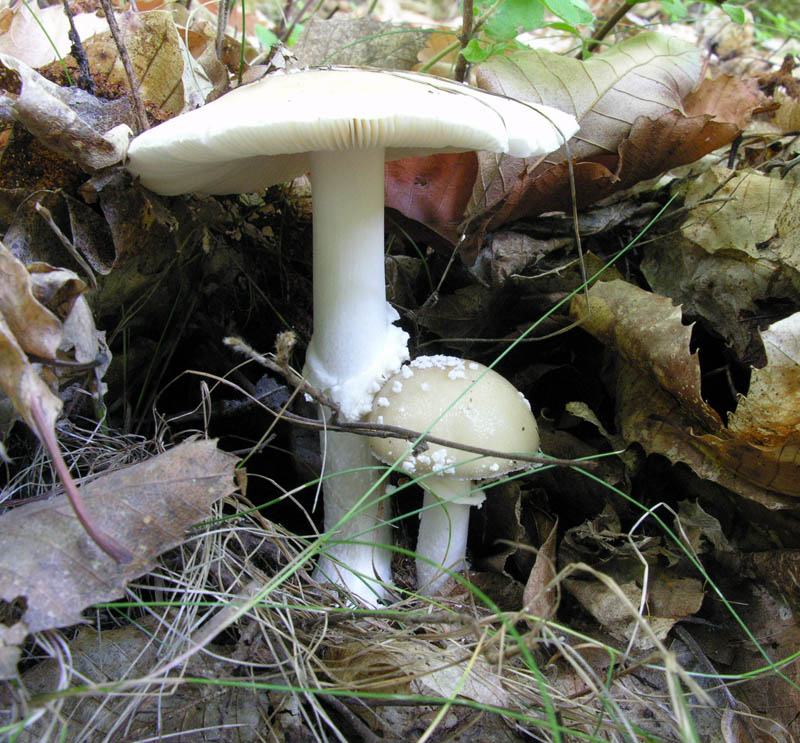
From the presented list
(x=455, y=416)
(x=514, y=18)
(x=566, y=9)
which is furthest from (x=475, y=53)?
(x=455, y=416)

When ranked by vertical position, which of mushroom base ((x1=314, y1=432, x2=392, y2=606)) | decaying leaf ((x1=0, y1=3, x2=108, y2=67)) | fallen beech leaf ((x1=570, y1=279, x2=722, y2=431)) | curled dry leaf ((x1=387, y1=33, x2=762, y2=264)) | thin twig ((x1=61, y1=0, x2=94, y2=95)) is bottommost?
mushroom base ((x1=314, y1=432, x2=392, y2=606))

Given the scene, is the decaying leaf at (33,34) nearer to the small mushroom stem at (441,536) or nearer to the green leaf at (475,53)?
the green leaf at (475,53)

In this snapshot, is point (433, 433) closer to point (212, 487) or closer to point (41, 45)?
point (212, 487)

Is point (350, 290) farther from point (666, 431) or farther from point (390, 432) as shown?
point (666, 431)

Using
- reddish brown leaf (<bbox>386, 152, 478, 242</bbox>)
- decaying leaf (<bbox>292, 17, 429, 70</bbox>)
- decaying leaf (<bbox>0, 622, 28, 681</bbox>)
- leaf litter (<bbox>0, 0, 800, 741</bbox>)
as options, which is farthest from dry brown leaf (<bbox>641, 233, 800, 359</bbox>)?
decaying leaf (<bbox>0, 622, 28, 681</bbox>)

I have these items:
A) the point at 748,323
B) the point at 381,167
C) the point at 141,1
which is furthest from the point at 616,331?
the point at 141,1

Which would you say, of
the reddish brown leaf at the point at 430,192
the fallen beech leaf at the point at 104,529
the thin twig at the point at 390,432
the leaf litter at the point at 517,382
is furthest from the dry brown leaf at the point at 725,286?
the fallen beech leaf at the point at 104,529

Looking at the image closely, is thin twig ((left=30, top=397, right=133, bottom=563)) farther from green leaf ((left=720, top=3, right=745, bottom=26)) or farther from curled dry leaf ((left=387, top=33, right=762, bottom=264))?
green leaf ((left=720, top=3, right=745, bottom=26))
